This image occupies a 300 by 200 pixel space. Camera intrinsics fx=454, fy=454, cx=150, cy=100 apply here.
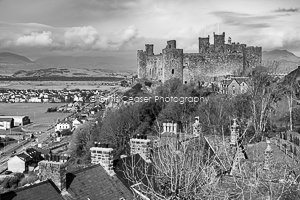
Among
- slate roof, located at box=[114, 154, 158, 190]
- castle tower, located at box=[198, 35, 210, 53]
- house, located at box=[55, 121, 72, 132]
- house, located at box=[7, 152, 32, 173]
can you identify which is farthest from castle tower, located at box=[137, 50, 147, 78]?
slate roof, located at box=[114, 154, 158, 190]

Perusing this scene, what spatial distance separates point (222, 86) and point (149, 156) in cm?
3511

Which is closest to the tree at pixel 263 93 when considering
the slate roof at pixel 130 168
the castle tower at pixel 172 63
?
the castle tower at pixel 172 63

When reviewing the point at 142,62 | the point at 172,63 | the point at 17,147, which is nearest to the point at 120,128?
the point at 172,63

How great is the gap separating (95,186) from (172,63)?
4395cm

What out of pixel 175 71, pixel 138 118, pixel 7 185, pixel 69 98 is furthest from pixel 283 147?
pixel 69 98

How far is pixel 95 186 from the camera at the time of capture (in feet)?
48.0

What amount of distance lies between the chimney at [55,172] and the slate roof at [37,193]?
15 cm

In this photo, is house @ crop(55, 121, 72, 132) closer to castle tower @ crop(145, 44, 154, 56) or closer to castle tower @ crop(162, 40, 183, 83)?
castle tower @ crop(145, 44, 154, 56)

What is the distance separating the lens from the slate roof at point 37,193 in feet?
39.3

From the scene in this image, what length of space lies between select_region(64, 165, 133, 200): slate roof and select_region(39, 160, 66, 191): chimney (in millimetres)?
372

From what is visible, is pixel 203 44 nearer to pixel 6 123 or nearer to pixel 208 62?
pixel 208 62

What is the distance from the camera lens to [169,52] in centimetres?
5775

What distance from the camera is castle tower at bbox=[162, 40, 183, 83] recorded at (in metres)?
57.7

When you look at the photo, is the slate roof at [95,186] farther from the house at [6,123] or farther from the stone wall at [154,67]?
the house at [6,123]
